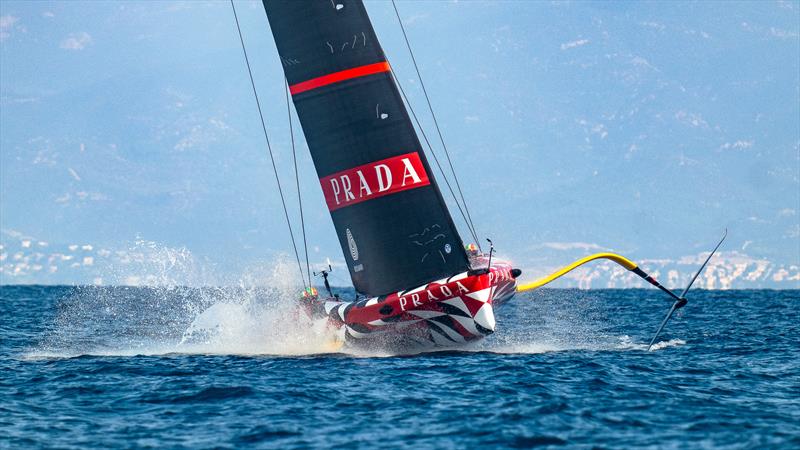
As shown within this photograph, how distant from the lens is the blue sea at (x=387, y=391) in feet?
47.0

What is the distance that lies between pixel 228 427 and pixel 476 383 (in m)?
4.90

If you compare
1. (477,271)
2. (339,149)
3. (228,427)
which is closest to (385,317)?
(477,271)

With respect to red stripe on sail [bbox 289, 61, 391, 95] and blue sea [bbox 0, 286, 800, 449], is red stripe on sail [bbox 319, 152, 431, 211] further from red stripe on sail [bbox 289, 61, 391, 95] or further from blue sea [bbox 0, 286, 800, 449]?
blue sea [bbox 0, 286, 800, 449]

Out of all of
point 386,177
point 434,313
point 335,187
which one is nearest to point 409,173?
point 386,177

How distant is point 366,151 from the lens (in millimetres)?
Result: 22141

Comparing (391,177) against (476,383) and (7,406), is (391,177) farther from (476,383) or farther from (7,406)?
(7,406)

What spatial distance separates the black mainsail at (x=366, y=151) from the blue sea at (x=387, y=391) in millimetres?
2007

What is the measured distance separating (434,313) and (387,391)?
408cm

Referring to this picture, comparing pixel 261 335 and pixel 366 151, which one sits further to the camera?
pixel 261 335

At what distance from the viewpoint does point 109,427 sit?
49.4ft

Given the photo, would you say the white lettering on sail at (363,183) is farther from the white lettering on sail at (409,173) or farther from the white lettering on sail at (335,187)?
the white lettering on sail at (409,173)

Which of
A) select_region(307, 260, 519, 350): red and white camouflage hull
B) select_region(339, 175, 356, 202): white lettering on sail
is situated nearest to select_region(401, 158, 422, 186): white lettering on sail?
select_region(339, 175, 356, 202): white lettering on sail

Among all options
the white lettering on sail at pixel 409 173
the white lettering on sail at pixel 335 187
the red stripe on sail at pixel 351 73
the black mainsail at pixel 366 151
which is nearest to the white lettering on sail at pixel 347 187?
the black mainsail at pixel 366 151

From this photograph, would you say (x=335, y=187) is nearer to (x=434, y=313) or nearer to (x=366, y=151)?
(x=366, y=151)
